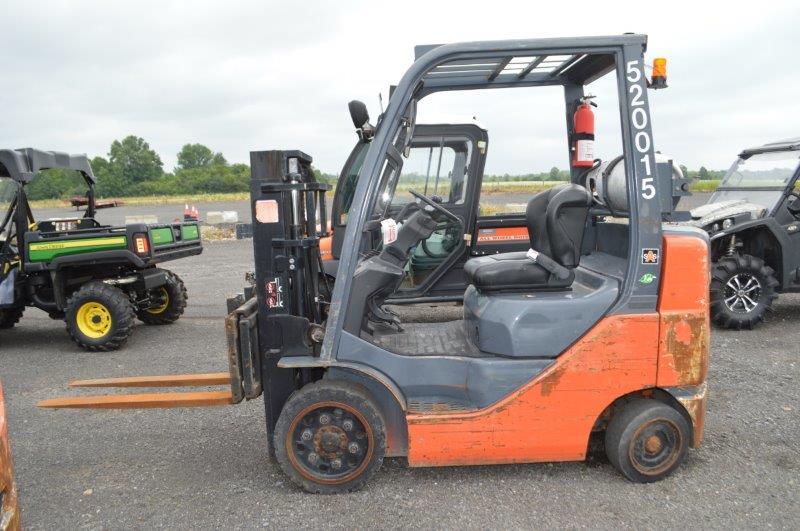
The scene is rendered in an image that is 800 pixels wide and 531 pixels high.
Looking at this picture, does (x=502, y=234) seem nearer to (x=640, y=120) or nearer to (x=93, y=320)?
(x=640, y=120)

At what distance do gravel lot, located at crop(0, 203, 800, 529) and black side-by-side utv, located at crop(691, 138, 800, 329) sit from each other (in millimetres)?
1986

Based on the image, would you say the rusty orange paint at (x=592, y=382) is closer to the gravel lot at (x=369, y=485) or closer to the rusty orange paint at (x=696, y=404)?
the rusty orange paint at (x=696, y=404)

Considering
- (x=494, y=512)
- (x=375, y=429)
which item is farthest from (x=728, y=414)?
(x=375, y=429)

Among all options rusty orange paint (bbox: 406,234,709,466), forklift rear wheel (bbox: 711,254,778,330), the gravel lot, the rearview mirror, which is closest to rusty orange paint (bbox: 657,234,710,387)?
rusty orange paint (bbox: 406,234,709,466)

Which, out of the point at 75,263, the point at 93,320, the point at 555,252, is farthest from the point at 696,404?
the point at 75,263

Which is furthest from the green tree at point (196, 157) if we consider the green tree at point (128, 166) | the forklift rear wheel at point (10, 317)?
the forklift rear wheel at point (10, 317)

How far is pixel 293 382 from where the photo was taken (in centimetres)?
341

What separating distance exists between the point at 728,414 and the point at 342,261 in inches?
130

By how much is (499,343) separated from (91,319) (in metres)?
5.35

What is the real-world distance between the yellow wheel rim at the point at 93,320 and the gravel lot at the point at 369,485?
1.48 meters

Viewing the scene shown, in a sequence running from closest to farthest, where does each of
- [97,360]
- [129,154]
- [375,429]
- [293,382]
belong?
1. [375,429]
2. [293,382]
3. [97,360]
4. [129,154]

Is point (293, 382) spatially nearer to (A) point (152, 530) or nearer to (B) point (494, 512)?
(A) point (152, 530)

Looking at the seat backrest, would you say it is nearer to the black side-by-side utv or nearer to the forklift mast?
the forklift mast

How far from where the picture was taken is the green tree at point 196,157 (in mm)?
79000
